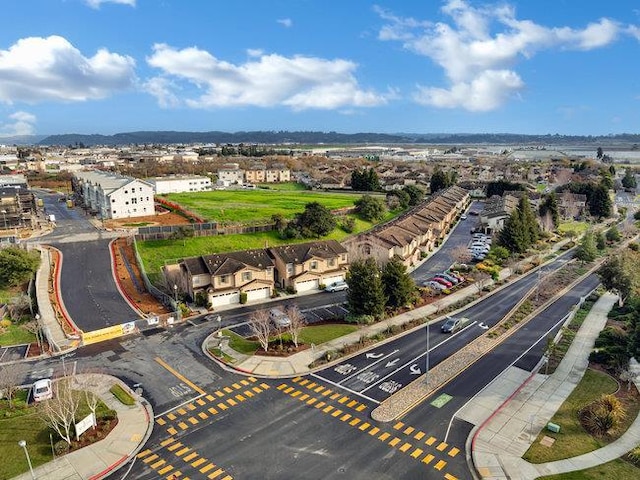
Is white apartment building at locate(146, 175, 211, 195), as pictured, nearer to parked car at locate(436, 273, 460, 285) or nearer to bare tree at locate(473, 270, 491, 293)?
parked car at locate(436, 273, 460, 285)

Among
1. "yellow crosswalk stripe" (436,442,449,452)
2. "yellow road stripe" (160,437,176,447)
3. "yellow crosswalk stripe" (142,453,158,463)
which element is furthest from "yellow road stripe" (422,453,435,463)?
"yellow crosswalk stripe" (142,453,158,463)

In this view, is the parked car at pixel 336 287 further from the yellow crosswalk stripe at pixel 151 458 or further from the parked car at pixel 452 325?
the yellow crosswalk stripe at pixel 151 458

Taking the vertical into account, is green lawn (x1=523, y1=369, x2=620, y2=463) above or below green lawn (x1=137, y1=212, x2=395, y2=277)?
below

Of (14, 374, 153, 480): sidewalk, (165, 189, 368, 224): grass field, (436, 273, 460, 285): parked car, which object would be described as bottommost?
(14, 374, 153, 480): sidewalk

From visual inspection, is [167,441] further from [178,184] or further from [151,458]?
[178,184]

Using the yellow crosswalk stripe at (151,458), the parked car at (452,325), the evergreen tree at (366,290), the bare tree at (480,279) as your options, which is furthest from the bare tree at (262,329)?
the bare tree at (480,279)

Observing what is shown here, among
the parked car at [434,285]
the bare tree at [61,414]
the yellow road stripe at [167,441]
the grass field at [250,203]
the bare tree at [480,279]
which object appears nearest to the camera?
the bare tree at [61,414]

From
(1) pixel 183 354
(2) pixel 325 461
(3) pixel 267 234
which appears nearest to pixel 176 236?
(3) pixel 267 234
